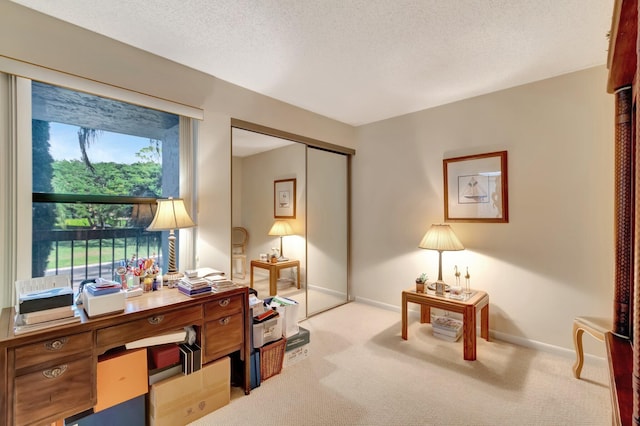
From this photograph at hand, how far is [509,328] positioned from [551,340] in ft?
1.06

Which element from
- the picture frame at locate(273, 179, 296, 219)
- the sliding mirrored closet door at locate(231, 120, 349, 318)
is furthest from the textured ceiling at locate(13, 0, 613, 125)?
the picture frame at locate(273, 179, 296, 219)

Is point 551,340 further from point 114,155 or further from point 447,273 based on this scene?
point 114,155

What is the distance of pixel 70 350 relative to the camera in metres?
1.40

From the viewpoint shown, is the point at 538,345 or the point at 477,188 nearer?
the point at 538,345

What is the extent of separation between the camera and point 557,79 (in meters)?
2.57

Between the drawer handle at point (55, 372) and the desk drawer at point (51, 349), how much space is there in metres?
0.05

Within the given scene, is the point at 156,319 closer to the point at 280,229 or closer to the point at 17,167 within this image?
the point at 17,167

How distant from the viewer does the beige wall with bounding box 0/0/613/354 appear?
6.68 ft

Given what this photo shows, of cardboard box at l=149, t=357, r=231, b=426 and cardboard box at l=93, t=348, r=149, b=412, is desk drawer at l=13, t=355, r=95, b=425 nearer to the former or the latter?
cardboard box at l=93, t=348, r=149, b=412

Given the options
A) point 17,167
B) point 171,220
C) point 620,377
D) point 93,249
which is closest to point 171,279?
point 171,220

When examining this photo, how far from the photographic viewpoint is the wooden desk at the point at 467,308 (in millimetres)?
2490

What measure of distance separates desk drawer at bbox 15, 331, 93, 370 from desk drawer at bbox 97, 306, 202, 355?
0.07m

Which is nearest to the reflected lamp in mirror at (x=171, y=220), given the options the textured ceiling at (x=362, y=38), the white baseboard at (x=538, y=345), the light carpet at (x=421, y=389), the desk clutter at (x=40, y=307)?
the desk clutter at (x=40, y=307)

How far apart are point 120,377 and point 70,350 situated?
0.33 meters
